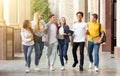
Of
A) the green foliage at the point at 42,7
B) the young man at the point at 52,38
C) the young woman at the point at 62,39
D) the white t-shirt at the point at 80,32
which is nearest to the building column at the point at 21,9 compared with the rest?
the young woman at the point at 62,39

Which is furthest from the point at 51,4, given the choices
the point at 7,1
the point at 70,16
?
the point at 7,1

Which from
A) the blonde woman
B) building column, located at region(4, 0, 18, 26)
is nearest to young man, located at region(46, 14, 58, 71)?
the blonde woman

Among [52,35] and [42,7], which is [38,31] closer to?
[52,35]

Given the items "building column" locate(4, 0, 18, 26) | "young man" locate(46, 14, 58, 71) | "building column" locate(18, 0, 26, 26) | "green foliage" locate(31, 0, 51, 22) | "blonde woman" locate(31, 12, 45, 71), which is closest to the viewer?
"blonde woman" locate(31, 12, 45, 71)

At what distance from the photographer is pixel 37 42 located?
565 inches

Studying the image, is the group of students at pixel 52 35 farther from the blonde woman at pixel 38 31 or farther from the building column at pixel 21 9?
the building column at pixel 21 9

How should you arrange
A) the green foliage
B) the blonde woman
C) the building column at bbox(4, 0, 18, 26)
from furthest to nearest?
the green foliage
the building column at bbox(4, 0, 18, 26)
the blonde woman

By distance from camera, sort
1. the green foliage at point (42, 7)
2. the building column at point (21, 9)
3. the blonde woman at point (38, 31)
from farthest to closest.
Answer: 1. the green foliage at point (42, 7)
2. the building column at point (21, 9)
3. the blonde woman at point (38, 31)

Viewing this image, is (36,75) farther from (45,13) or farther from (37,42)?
(45,13)

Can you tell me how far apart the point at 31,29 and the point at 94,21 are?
204cm

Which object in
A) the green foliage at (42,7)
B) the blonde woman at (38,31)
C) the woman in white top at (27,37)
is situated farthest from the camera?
the green foliage at (42,7)

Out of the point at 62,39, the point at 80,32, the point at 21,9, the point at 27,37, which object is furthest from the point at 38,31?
the point at 21,9

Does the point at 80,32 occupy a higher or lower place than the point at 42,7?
lower

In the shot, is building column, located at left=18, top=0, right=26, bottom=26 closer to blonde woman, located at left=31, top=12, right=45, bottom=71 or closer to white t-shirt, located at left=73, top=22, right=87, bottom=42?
blonde woman, located at left=31, top=12, right=45, bottom=71
